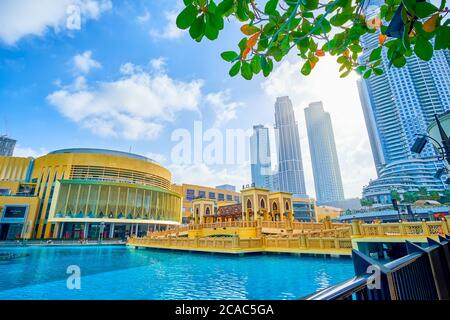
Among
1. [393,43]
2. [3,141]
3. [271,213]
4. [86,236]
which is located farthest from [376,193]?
[3,141]

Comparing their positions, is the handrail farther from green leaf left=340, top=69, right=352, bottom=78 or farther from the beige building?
the beige building

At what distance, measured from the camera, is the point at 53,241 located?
32281 mm

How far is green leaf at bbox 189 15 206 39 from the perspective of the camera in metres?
1.31

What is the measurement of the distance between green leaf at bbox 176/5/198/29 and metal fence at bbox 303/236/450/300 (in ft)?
5.30

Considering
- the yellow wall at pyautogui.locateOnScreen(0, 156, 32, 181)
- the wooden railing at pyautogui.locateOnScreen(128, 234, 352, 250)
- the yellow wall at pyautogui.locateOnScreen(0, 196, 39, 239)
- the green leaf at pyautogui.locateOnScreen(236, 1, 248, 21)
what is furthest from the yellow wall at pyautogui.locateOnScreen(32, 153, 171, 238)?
the green leaf at pyautogui.locateOnScreen(236, 1, 248, 21)

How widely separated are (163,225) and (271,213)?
→ 93.2ft

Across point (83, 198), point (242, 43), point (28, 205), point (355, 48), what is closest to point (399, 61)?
point (355, 48)

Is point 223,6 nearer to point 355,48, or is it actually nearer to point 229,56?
point 229,56

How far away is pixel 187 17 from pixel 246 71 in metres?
0.64

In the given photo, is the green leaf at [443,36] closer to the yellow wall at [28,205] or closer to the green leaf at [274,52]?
the green leaf at [274,52]

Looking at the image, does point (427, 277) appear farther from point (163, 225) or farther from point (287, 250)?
point (163, 225)

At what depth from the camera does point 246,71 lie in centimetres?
176

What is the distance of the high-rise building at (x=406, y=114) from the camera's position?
66562mm

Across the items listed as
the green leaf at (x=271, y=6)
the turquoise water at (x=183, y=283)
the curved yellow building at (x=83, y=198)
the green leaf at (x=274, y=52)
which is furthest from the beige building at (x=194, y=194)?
the green leaf at (x=271, y=6)
